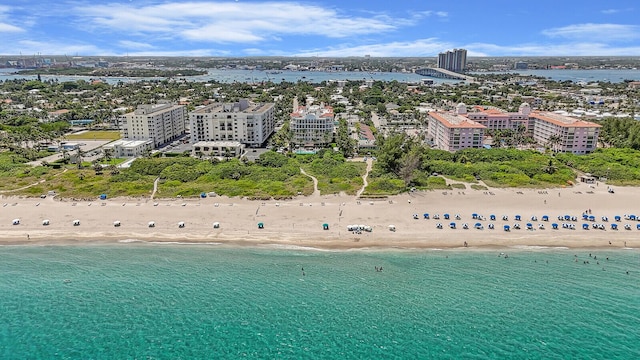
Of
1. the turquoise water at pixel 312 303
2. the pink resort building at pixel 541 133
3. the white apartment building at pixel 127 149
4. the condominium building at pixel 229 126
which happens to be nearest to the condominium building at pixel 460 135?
the pink resort building at pixel 541 133

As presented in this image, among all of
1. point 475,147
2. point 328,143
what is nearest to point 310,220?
point 328,143

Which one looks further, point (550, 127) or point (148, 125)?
point (550, 127)

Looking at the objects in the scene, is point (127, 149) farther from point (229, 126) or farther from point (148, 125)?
point (229, 126)

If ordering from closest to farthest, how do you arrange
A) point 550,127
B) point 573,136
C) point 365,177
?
point 365,177
point 573,136
point 550,127

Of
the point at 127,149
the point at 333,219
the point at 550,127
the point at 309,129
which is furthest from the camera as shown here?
the point at 309,129

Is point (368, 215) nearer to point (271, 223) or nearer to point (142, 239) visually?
point (271, 223)

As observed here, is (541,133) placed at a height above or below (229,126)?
below

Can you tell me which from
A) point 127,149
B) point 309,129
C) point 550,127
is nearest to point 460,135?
point 550,127
